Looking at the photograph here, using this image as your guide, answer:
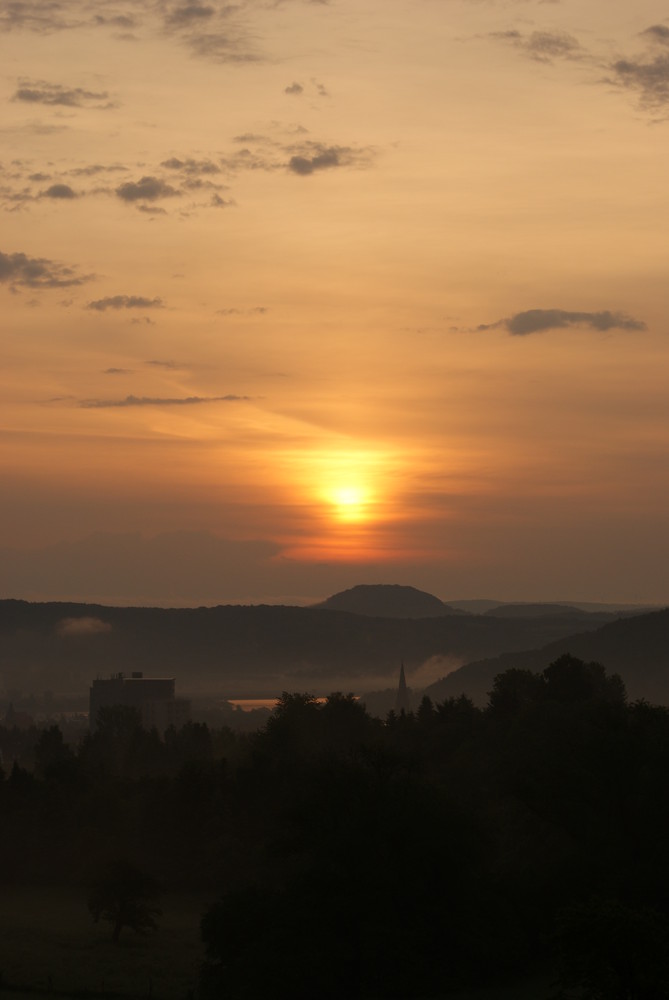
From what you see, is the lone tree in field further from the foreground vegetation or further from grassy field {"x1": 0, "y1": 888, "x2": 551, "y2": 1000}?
grassy field {"x1": 0, "y1": 888, "x2": 551, "y2": 1000}

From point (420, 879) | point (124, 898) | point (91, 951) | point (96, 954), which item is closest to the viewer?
point (420, 879)

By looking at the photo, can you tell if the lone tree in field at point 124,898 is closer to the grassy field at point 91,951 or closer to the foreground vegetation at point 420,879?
the foreground vegetation at point 420,879

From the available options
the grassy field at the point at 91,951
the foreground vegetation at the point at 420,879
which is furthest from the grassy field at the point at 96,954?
the foreground vegetation at the point at 420,879

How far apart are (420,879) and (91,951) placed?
3198cm

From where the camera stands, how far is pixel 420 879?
306 ft

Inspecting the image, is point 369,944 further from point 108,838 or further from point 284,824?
point 108,838

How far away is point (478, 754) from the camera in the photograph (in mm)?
157375

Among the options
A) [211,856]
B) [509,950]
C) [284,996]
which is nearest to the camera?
[284,996]

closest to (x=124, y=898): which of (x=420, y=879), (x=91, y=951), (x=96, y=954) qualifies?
(x=91, y=951)

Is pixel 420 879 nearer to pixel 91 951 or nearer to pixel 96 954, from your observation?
pixel 96 954

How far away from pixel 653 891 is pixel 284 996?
30.1 m

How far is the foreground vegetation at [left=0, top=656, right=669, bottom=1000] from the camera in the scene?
284ft

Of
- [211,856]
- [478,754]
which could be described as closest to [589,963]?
[211,856]

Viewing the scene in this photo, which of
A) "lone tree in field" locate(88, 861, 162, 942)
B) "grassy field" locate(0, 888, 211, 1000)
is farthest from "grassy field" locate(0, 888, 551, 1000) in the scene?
"lone tree in field" locate(88, 861, 162, 942)
